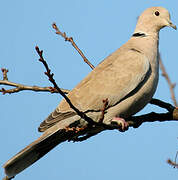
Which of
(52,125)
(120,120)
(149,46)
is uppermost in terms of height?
(149,46)

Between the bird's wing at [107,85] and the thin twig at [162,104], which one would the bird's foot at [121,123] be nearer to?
the bird's wing at [107,85]

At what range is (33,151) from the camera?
4.21 metres

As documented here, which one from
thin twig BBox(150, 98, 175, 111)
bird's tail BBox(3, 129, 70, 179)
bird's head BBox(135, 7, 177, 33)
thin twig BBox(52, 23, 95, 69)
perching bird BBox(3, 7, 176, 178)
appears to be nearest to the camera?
bird's tail BBox(3, 129, 70, 179)

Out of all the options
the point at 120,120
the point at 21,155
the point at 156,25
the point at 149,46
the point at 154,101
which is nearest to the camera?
the point at 21,155

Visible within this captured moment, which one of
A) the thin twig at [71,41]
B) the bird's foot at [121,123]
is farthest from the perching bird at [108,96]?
the thin twig at [71,41]

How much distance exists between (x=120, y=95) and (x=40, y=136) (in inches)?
38.0

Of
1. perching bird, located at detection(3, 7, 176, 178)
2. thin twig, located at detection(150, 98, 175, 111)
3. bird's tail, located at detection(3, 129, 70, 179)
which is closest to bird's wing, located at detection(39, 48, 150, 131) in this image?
perching bird, located at detection(3, 7, 176, 178)

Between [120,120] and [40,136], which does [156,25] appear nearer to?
[120,120]

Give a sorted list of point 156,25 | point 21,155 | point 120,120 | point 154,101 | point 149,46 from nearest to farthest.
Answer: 1. point 21,155
2. point 120,120
3. point 154,101
4. point 149,46
5. point 156,25

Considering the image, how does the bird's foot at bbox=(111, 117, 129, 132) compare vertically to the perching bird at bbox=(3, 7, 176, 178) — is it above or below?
below

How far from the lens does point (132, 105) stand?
4.53 meters

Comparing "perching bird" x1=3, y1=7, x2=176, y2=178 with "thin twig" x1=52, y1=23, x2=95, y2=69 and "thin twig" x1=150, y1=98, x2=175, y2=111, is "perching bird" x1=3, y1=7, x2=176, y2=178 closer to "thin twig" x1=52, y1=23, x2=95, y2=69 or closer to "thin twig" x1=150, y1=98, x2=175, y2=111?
"thin twig" x1=150, y1=98, x2=175, y2=111

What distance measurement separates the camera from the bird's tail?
4.01 m

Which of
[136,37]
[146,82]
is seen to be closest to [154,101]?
[146,82]
